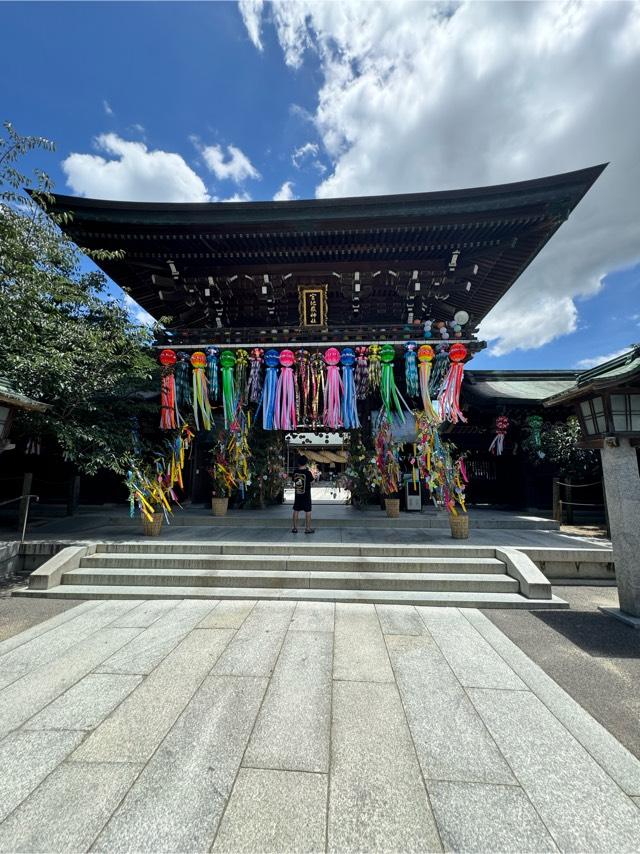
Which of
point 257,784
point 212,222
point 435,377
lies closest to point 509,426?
point 435,377

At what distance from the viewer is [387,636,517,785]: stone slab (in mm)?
2164

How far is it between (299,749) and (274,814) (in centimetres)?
50

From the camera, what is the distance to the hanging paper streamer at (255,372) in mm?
9523

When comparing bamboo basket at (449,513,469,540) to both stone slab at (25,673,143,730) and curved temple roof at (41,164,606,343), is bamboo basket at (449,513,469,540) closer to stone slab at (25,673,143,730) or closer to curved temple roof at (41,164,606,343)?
curved temple roof at (41,164,606,343)

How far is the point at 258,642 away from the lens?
385cm

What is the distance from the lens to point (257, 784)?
2.04 meters

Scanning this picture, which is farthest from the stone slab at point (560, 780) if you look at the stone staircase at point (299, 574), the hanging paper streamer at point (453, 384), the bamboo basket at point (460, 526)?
the hanging paper streamer at point (453, 384)

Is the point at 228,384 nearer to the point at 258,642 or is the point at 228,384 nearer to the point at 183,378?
the point at 183,378

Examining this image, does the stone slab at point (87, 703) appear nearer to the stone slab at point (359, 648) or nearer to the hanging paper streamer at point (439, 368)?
the stone slab at point (359, 648)

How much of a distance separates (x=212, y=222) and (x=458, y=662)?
10536 millimetres

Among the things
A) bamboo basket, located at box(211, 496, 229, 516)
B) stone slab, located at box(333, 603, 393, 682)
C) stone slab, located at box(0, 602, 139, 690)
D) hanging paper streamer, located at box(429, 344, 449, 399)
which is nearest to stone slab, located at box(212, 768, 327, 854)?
stone slab, located at box(333, 603, 393, 682)

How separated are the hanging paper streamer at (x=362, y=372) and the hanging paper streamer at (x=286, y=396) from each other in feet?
6.02

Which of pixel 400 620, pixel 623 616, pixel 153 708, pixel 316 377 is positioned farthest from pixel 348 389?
pixel 153 708

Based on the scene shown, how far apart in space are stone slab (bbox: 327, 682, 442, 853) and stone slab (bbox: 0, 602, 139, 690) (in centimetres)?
316
